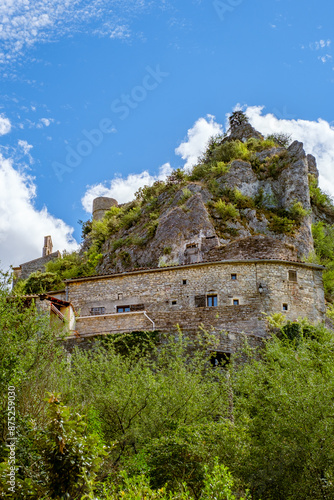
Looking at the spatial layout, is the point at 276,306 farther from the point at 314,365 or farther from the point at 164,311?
the point at 314,365

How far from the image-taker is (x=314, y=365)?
15109 millimetres

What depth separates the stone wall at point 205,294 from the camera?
27.3 m

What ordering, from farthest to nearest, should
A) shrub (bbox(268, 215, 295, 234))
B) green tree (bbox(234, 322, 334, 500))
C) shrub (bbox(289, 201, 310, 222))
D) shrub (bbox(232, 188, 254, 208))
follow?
shrub (bbox(232, 188, 254, 208)) < shrub (bbox(289, 201, 310, 222)) < shrub (bbox(268, 215, 295, 234)) < green tree (bbox(234, 322, 334, 500))

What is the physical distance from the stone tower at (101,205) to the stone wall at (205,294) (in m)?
36.1

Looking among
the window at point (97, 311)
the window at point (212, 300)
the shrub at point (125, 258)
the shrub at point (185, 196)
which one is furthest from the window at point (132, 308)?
the shrub at point (185, 196)

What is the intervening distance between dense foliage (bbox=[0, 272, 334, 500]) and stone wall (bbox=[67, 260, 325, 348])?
10.4 meters

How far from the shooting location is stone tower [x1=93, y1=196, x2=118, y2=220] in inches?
2648

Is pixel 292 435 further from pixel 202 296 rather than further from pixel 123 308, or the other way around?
pixel 123 308

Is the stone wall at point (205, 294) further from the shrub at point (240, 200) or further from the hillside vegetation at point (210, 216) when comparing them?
the shrub at point (240, 200)

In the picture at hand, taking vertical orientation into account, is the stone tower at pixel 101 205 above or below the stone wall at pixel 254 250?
above

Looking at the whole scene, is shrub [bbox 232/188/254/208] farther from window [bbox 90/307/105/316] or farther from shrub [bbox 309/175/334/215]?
window [bbox 90/307/105/316]

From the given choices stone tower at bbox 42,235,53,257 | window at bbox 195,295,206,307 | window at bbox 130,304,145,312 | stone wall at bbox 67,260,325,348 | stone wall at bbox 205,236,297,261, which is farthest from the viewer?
stone tower at bbox 42,235,53,257

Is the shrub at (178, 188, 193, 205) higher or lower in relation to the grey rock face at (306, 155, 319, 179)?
lower

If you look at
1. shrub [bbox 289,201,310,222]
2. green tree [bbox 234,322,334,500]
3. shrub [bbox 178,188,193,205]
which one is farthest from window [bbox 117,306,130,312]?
shrub [bbox 289,201,310,222]
